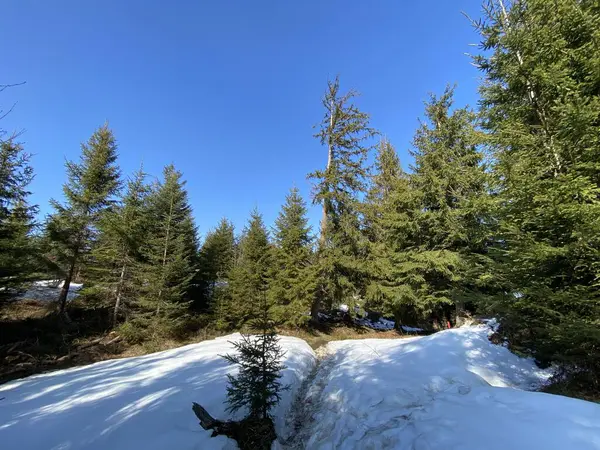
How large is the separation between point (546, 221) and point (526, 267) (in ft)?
3.73

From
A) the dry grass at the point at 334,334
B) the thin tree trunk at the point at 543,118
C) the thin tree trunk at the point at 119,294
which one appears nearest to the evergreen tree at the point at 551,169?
the thin tree trunk at the point at 543,118

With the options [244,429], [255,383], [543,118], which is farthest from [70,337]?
[543,118]

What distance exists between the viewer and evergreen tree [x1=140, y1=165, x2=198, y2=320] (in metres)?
15.2

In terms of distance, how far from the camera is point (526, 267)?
21.1 feet

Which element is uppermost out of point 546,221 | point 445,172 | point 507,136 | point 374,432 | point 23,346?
point 445,172

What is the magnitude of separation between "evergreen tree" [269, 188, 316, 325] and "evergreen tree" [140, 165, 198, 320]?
17.2 feet

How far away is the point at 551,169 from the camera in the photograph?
6672 mm

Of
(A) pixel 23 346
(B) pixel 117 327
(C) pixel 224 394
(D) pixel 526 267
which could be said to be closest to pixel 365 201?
(D) pixel 526 267

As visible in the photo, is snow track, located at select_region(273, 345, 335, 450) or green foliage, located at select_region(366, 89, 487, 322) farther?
green foliage, located at select_region(366, 89, 487, 322)

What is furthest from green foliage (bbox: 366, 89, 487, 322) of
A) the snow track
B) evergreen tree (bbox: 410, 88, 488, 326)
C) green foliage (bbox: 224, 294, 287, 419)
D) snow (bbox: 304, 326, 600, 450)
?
green foliage (bbox: 224, 294, 287, 419)

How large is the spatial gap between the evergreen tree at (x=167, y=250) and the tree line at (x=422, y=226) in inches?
4.3

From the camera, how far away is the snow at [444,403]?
3605mm

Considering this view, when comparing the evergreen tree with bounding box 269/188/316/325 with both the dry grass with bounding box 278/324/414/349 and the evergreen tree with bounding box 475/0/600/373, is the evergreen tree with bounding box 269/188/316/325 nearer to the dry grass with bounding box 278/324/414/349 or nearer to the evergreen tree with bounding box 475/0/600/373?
the dry grass with bounding box 278/324/414/349

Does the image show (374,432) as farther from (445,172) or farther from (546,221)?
(445,172)
